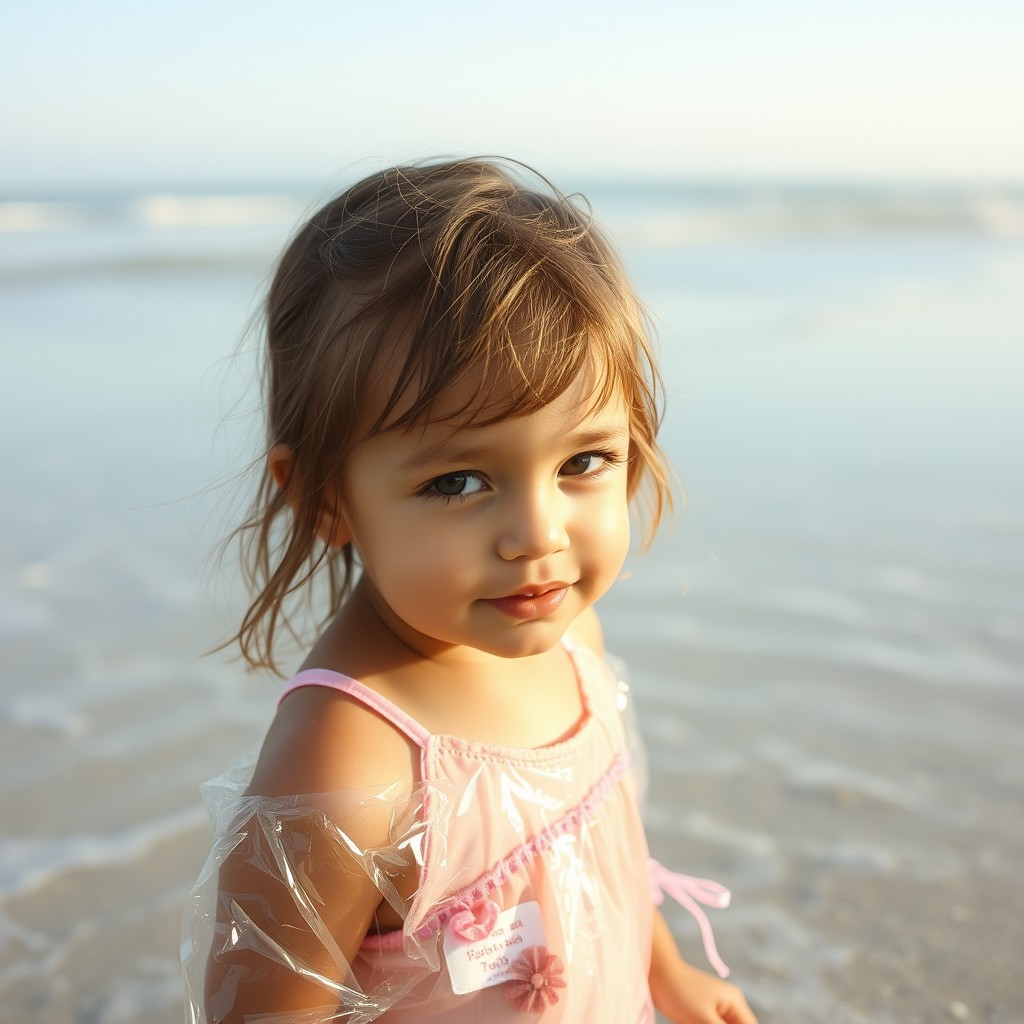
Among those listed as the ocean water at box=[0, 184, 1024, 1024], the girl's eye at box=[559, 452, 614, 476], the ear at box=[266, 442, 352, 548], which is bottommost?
the ocean water at box=[0, 184, 1024, 1024]

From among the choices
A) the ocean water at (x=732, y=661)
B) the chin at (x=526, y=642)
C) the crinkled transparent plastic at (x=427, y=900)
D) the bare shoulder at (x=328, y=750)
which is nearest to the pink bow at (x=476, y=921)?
the crinkled transparent plastic at (x=427, y=900)

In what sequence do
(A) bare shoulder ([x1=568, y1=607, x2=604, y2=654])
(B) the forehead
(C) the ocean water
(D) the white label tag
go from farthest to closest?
(C) the ocean water → (A) bare shoulder ([x1=568, y1=607, x2=604, y2=654]) → (D) the white label tag → (B) the forehead

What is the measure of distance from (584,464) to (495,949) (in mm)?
665

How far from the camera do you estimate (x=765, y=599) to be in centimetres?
399

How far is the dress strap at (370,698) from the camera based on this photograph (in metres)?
1.56

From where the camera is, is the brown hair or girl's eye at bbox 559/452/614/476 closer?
the brown hair

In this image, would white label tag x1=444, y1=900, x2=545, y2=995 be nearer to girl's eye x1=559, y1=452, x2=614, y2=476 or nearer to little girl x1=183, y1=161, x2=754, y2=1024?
little girl x1=183, y1=161, x2=754, y2=1024

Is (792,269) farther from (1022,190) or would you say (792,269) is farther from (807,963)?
(1022,190)

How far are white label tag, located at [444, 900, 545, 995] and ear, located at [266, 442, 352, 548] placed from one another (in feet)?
1.86

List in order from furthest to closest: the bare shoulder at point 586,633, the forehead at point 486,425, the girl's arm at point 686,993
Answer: the bare shoulder at point 586,633
the girl's arm at point 686,993
the forehead at point 486,425

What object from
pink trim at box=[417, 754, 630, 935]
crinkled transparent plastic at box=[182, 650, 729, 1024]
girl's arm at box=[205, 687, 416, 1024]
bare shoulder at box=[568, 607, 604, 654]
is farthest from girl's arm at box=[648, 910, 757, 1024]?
girl's arm at box=[205, 687, 416, 1024]

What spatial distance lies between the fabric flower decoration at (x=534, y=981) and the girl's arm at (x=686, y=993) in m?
0.42

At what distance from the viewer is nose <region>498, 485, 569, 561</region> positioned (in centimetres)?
148

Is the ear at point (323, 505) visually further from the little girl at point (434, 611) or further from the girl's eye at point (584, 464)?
the girl's eye at point (584, 464)
